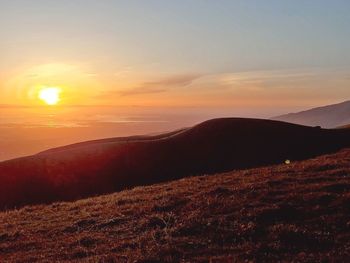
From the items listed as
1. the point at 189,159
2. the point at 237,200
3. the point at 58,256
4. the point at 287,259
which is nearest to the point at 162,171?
the point at 189,159

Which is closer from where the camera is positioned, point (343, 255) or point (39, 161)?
point (343, 255)

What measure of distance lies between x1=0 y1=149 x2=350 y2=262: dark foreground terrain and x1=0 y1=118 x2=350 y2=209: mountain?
25.1m

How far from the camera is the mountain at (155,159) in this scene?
51094mm

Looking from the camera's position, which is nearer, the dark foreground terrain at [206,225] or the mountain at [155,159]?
the dark foreground terrain at [206,225]

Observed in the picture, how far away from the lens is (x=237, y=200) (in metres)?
20.2

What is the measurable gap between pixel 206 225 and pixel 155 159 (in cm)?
4003

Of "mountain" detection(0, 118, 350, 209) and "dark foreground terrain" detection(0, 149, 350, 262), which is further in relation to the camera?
"mountain" detection(0, 118, 350, 209)

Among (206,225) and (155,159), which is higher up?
(155,159)

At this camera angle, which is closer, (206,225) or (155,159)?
(206,225)

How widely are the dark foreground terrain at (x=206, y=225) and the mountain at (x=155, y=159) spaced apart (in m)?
25.1

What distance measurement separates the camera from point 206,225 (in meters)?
17.0

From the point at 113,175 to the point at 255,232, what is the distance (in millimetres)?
39572

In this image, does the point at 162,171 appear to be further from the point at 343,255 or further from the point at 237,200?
the point at 343,255

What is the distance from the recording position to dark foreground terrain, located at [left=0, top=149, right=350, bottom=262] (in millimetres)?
14039
